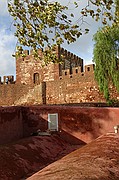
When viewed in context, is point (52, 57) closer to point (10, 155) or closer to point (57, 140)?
point (10, 155)

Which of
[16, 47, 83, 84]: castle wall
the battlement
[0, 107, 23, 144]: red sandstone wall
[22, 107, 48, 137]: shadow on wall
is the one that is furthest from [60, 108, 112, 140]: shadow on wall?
[16, 47, 83, 84]: castle wall

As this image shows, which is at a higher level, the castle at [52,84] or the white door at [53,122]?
the castle at [52,84]

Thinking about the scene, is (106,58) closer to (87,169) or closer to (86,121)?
(86,121)

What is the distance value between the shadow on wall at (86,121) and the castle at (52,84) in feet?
26.9

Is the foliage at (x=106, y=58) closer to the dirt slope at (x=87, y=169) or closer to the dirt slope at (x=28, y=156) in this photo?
the dirt slope at (x=28, y=156)

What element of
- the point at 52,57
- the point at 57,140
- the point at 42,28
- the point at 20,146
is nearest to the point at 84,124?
the point at 57,140

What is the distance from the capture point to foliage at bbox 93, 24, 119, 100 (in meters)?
18.3

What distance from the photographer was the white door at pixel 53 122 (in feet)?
37.9

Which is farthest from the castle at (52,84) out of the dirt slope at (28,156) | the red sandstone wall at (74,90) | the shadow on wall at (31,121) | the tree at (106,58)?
the dirt slope at (28,156)

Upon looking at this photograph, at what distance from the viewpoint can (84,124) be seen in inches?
449

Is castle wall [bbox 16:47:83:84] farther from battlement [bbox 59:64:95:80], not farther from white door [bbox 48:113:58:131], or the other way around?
white door [bbox 48:113:58:131]

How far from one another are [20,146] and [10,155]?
3.25 ft

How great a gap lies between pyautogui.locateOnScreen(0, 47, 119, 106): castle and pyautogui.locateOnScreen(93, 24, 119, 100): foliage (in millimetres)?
1794

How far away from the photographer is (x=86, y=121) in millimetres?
11391
